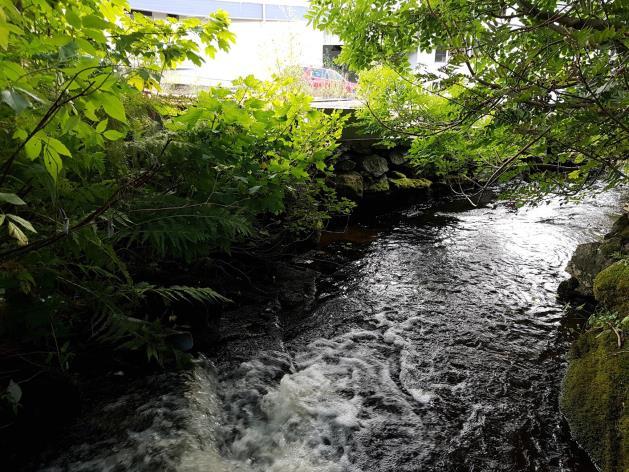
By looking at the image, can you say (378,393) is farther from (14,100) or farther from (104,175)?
(14,100)

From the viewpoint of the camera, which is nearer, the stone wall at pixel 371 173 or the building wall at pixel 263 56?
the stone wall at pixel 371 173

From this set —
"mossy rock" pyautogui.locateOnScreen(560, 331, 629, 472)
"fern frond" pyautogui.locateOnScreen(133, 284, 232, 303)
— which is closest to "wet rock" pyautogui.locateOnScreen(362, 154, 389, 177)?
"mossy rock" pyautogui.locateOnScreen(560, 331, 629, 472)

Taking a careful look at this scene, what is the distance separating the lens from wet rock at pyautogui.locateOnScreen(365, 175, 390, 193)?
25.6 ft

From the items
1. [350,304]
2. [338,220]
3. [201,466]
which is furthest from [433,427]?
[338,220]

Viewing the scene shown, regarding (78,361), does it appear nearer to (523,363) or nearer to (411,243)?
(523,363)

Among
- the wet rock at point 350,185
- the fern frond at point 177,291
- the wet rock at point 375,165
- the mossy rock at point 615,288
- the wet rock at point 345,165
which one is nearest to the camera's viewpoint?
the fern frond at point 177,291

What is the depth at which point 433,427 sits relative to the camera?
8.46 ft

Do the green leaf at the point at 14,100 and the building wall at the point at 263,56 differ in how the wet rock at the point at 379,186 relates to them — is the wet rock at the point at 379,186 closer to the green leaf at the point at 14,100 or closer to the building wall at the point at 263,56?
the building wall at the point at 263,56

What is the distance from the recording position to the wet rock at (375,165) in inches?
313

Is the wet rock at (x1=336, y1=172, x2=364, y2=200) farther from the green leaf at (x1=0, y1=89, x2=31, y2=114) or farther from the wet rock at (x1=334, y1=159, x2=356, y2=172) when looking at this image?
the green leaf at (x1=0, y1=89, x2=31, y2=114)

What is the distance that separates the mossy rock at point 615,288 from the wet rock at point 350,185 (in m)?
4.31

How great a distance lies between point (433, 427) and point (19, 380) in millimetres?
2445

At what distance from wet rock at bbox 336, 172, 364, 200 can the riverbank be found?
4.18 meters

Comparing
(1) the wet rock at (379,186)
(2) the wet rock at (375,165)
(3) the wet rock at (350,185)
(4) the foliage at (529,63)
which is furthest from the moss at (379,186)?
(4) the foliage at (529,63)
